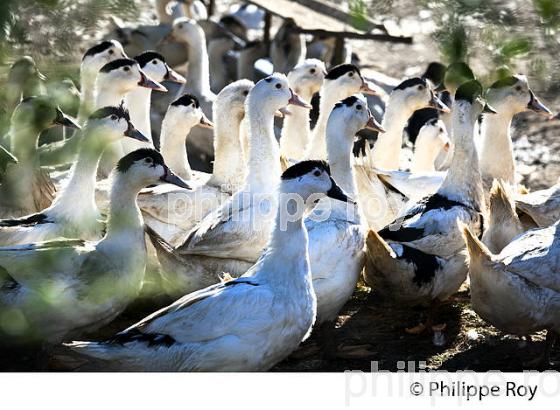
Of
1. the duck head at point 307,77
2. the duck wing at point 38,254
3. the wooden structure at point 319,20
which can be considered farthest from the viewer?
the wooden structure at point 319,20

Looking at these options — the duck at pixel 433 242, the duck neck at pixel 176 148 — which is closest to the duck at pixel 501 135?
the duck at pixel 433 242

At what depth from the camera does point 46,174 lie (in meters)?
7.07

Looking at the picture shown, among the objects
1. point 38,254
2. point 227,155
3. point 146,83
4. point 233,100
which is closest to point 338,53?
point 146,83

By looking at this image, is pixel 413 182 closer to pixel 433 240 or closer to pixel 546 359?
pixel 433 240

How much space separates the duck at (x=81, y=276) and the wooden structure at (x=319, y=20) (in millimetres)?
5986

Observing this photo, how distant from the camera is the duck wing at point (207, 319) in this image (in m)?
4.96

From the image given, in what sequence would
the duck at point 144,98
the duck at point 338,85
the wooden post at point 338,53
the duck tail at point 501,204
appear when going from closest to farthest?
1. the duck tail at point 501,204
2. the duck at point 144,98
3. the duck at point 338,85
4. the wooden post at point 338,53

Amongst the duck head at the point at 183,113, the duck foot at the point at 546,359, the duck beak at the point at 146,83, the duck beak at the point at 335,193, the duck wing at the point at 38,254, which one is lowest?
the duck foot at the point at 546,359

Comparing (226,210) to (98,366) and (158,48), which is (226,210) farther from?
(158,48)

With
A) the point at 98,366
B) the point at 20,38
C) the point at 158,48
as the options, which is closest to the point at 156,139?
the point at 158,48

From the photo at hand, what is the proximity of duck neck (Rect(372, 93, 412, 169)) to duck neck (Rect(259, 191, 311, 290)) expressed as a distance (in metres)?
3.21

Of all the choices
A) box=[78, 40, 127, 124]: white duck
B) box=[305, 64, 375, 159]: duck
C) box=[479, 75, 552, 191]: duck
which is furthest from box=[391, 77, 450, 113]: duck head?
box=[78, 40, 127, 124]: white duck

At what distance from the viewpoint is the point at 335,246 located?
6.14 metres

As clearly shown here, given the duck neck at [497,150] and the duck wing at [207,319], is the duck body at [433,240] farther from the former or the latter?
the duck wing at [207,319]
